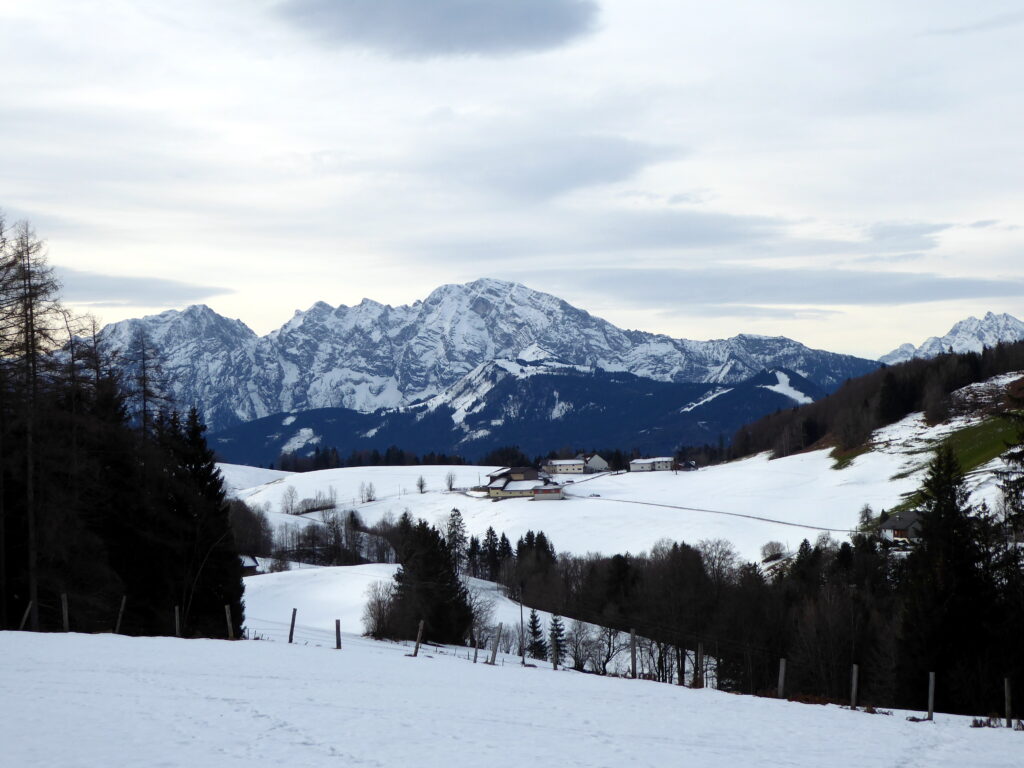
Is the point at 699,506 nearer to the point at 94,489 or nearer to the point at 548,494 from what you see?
the point at 548,494

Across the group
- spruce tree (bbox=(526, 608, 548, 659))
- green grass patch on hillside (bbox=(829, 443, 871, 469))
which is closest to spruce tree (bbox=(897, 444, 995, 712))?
spruce tree (bbox=(526, 608, 548, 659))

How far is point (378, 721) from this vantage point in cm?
1705

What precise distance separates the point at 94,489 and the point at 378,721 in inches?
888

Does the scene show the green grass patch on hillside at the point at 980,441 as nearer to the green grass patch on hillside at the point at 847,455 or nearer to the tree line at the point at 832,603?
the green grass patch on hillside at the point at 847,455

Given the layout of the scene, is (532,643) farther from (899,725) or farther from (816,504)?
(816,504)

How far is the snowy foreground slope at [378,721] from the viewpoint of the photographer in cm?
1395

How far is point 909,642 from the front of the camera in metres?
37.2

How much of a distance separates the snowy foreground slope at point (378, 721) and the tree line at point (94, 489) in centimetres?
602

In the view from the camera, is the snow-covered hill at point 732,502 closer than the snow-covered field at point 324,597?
No

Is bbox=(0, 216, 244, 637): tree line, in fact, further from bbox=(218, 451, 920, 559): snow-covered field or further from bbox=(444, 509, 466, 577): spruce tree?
bbox=(444, 509, 466, 577): spruce tree

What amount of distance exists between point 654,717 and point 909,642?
844 inches

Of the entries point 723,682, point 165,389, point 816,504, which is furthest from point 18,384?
point 816,504

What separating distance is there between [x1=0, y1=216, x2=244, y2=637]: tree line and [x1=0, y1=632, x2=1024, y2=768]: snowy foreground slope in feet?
19.7

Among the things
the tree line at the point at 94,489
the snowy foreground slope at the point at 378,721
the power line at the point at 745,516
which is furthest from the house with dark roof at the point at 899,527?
the snowy foreground slope at the point at 378,721
